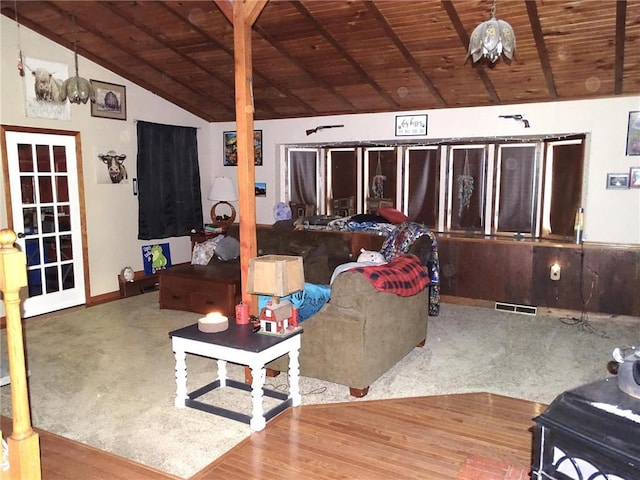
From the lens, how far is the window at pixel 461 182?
5.75m

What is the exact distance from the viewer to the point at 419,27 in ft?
14.2

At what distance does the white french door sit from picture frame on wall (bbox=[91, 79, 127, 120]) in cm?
51

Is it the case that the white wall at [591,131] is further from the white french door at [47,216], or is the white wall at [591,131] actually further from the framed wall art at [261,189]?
the white french door at [47,216]

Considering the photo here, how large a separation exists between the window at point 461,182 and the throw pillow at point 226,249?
57.9 inches

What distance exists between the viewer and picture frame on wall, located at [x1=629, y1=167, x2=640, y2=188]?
5070mm

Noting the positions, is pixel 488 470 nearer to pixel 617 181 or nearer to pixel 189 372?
pixel 189 372

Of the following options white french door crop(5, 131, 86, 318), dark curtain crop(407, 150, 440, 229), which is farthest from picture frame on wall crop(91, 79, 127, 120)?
dark curtain crop(407, 150, 440, 229)

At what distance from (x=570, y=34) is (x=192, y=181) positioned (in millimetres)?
5078

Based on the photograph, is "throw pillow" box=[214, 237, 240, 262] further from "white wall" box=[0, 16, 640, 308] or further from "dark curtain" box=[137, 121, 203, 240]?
"white wall" box=[0, 16, 640, 308]

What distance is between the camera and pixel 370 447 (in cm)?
276

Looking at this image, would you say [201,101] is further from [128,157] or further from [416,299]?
[416,299]

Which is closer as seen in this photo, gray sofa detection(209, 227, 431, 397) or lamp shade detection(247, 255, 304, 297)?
lamp shade detection(247, 255, 304, 297)

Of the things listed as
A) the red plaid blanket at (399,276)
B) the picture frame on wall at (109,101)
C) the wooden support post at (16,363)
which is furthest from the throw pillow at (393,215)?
the wooden support post at (16,363)

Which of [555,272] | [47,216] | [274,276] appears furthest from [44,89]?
[555,272]
